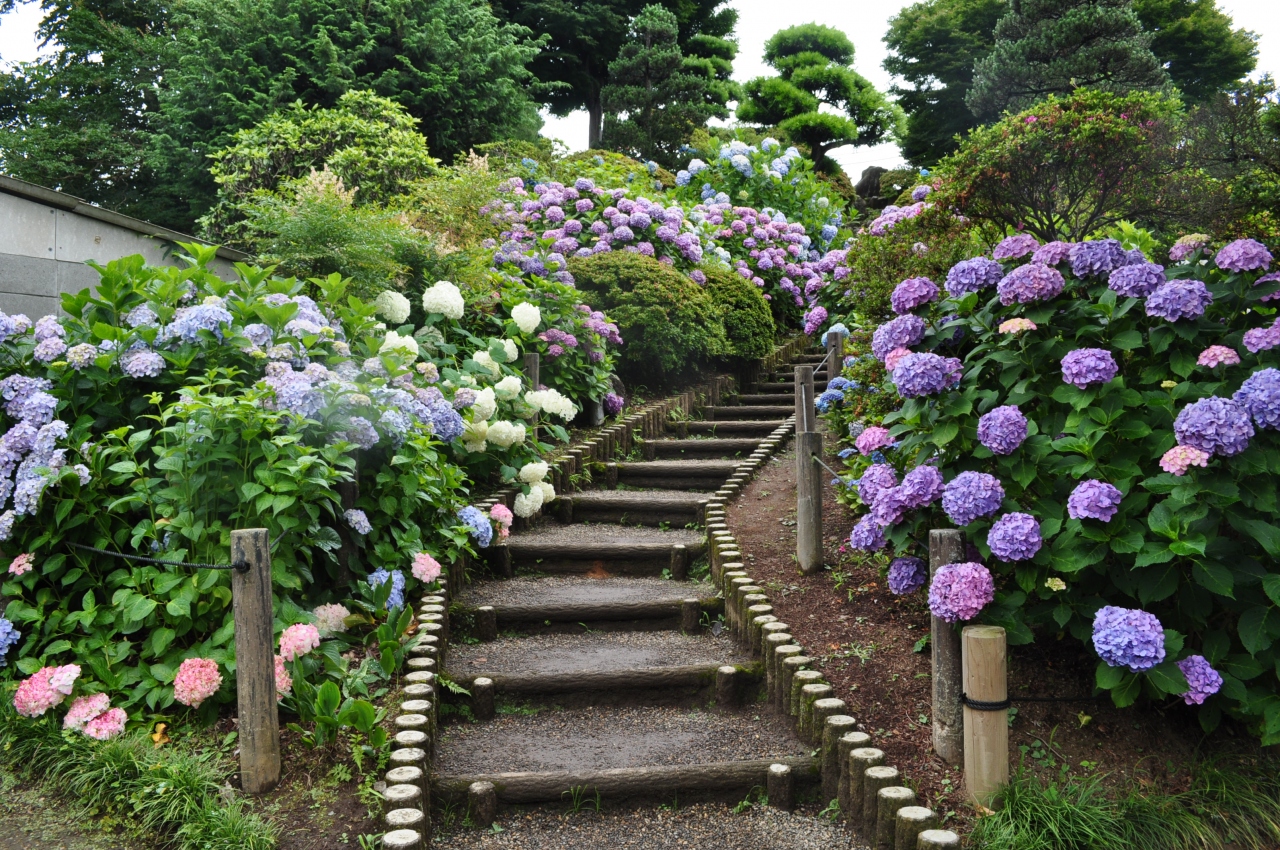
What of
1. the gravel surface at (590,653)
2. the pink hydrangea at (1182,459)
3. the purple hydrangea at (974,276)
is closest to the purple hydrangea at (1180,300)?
the pink hydrangea at (1182,459)

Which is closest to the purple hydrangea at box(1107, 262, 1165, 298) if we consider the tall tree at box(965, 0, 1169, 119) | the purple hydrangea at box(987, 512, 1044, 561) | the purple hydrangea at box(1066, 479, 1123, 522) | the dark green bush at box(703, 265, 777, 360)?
the purple hydrangea at box(1066, 479, 1123, 522)

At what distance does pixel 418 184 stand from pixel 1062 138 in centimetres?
615

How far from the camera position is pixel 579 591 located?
5352 millimetres

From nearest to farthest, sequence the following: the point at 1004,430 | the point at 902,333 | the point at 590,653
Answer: the point at 1004,430, the point at 902,333, the point at 590,653

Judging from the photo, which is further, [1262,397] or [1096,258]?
[1096,258]

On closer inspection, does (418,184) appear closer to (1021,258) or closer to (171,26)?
(1021,258)

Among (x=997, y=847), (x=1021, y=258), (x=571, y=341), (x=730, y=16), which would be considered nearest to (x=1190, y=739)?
(x=997, y=847)

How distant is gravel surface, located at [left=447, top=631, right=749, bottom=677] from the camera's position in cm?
443

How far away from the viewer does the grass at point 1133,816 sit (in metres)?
2.95

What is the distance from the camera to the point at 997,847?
115 inches

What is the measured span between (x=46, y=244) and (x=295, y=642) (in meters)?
3.63

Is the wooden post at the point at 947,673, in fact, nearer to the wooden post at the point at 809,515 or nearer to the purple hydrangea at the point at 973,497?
the purple hydrangea at the point at 973,497

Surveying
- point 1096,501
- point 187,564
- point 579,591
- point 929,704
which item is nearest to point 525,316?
point 579,591

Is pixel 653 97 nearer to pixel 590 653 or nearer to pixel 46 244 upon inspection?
pixel 46 244
